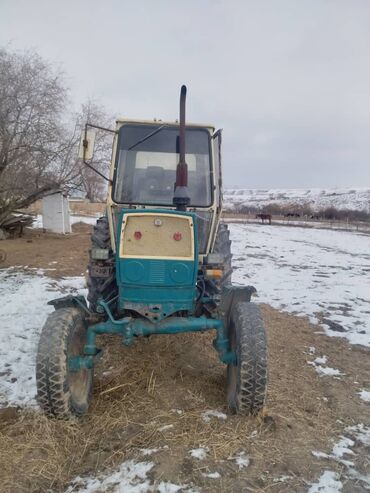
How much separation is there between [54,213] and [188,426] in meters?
16.3

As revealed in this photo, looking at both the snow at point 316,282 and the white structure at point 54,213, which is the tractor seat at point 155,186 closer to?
the snow at point 316,282

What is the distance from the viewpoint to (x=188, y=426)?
10.2 ft

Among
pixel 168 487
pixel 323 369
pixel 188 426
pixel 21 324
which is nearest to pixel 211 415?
pixel 188 426

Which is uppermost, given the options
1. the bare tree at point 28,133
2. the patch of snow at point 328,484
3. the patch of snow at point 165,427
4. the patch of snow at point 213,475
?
the bare tree at point 28,133

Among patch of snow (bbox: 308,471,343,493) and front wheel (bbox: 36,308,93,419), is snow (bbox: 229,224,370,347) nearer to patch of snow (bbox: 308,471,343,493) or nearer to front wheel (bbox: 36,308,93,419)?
patch of snow (bbox: 308,471,343,493)

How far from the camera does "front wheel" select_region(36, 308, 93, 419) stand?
3.02 meters

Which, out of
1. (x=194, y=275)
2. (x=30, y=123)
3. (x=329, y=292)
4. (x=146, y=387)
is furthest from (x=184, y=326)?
(x=30, y=123)

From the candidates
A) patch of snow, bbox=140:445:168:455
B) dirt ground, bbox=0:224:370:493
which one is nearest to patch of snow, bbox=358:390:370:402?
dirt ground, bbox=0:224:370:493

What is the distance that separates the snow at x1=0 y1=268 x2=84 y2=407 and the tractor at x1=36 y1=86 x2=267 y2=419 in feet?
2.22

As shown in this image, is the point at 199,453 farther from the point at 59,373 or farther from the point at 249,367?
the point at 59,373

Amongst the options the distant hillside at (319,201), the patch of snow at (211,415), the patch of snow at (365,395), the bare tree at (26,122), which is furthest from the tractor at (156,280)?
the distant hillside at (319,201)

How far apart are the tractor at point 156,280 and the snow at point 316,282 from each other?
256 centimetres

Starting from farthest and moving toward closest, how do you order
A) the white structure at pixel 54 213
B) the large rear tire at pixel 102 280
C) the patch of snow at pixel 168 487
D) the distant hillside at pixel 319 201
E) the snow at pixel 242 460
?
the distant hillside at pixel 319 201, the white structure at pixel 54 213, the large rear tire at pixel 102 280, the snow at pixel 242 460, the patch of snow at pixel 168 487

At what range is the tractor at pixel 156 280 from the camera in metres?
3.14
